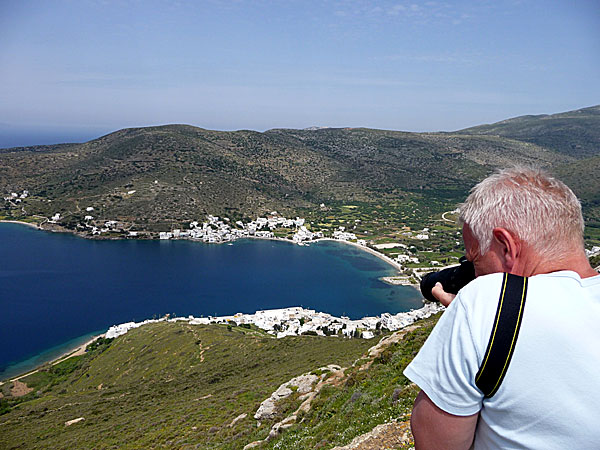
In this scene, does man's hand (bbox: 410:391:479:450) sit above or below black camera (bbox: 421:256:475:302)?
below

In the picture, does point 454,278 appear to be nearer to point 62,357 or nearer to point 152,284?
point 62,357

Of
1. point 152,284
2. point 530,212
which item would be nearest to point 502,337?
point 530,212

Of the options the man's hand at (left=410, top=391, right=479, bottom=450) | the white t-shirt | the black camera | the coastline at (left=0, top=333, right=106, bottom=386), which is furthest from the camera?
the coastline at (left=0, top=333, right=106, bottom=386)

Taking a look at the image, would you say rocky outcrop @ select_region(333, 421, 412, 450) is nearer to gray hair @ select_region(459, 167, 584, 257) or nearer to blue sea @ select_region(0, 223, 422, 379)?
gray hair @ select_region(459, 167, 584, 257)

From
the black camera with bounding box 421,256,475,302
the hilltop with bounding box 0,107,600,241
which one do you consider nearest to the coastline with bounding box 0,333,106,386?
the hilltop with bounding box 0,107,600,241

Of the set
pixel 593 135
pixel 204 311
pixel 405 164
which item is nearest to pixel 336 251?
pixel 204 311

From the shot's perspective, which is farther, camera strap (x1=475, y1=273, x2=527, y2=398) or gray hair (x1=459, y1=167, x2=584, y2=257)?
gray hair (x1=459, y1=167, x2=584, y2=257)

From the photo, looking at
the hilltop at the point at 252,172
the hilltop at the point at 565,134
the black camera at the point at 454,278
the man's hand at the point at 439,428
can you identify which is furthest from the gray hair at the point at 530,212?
the hilltop at the point at 565,134

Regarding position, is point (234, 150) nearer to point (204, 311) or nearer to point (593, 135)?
point (204, 311)
